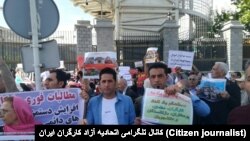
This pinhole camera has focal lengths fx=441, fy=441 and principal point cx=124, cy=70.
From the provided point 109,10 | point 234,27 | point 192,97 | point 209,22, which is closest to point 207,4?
point 209,22

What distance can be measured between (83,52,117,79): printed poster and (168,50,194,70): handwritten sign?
131 centimetres

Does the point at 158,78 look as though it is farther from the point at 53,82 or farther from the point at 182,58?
the point at 182,58

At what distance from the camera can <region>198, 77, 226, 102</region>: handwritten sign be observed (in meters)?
5.73

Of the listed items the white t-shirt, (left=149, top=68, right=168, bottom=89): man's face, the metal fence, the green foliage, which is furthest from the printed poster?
A: the green foliage

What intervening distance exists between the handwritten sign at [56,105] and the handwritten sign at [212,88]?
172cm

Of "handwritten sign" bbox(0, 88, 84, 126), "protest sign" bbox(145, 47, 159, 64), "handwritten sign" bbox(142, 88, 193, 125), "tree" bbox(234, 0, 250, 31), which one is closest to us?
"handwritten sign" bbox(142, 88, 193, 125)

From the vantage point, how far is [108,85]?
445 cm

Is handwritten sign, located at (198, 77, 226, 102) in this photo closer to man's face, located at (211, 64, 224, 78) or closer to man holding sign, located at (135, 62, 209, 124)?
man's face, located at (211, 64, 224, 78)

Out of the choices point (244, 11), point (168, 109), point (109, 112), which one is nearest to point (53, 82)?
point (109, 112)

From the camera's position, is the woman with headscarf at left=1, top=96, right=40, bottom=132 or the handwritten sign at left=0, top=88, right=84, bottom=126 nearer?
the woman with headscarf at left=1, top=96, right=40, bottom=132

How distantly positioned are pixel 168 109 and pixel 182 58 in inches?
189

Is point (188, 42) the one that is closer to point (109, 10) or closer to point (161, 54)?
point (161, 54)

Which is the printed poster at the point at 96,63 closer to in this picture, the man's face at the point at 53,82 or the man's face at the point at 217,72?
the man's face at the point at 53,82

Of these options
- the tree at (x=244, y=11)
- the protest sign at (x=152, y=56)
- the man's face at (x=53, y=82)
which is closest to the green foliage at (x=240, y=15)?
the tree at (x=244, y=11)
